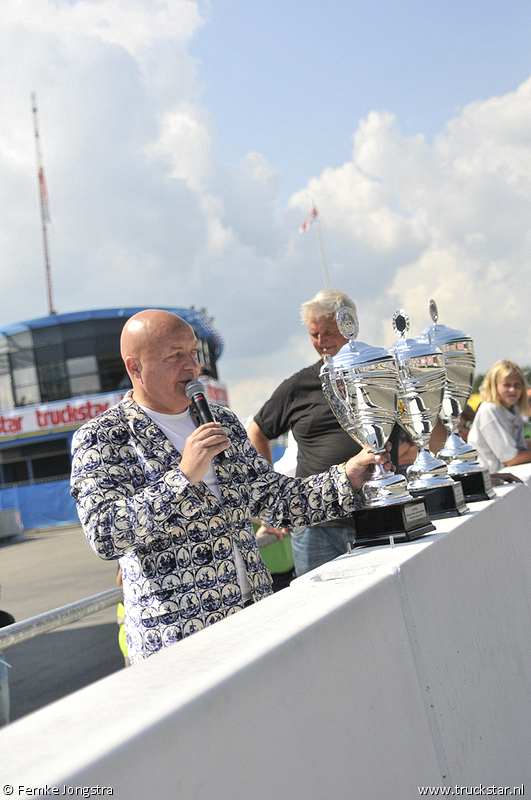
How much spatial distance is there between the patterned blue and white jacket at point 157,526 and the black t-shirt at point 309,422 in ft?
3.79

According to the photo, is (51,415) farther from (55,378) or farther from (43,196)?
(43,196)

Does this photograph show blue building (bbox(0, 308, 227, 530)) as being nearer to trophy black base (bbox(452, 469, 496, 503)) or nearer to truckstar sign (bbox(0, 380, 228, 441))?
truckstar sign (bbox(0, 380, 228, 441))

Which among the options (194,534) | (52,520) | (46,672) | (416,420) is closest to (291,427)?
(416,420)

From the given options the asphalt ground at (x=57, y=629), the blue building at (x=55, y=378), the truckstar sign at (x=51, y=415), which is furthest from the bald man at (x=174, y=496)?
the blue building at (x=55, y=378)

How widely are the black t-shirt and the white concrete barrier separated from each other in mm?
1253

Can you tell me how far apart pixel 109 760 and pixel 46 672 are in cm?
585

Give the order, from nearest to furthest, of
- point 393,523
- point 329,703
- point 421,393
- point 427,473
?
point 329,703, point 393,523, point 427,473, point 421,393

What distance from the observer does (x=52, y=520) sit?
2520cm

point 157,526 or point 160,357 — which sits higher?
point 160,357

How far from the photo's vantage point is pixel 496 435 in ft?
15.7

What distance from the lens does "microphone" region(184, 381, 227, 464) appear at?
2217mm

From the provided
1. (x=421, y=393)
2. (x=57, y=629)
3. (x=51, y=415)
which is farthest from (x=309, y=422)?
(x=51, y=415)

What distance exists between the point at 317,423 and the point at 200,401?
4.60ft

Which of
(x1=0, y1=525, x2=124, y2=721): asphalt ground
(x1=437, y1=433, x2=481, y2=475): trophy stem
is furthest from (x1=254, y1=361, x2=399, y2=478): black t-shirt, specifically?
(x1=0, y1=525, x2=124, y2=721): asphalt ground
